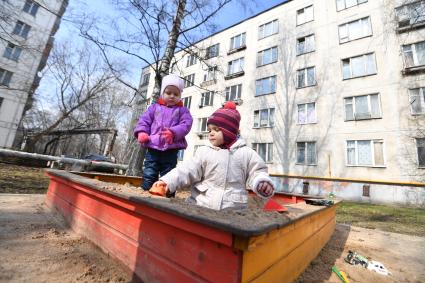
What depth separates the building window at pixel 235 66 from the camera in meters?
21.6

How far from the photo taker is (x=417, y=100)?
12617 mm

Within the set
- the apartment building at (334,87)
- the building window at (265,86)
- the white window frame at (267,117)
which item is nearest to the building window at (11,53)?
the apartment building at (334,87)

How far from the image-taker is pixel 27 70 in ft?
82.3

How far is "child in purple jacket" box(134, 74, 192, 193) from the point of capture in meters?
3.09

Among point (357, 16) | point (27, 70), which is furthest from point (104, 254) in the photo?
point (27, 70)

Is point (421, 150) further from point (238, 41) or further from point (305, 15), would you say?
point (238, 41)

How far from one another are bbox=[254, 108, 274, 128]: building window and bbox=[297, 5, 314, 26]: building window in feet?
23.5

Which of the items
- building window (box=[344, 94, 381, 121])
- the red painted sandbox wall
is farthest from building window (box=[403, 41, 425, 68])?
the red painted sandbox wall

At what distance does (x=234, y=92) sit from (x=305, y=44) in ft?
22.3

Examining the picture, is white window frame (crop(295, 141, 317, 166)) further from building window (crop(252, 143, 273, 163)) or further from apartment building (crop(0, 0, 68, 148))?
apartment building (crop(0, 0, 68, 148))

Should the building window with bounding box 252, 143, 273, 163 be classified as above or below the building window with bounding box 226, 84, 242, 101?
below

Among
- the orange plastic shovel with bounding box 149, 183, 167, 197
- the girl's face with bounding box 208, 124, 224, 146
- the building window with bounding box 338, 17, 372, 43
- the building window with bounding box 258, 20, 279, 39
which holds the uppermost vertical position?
the building window with bounding box 258, 20, 279, 39

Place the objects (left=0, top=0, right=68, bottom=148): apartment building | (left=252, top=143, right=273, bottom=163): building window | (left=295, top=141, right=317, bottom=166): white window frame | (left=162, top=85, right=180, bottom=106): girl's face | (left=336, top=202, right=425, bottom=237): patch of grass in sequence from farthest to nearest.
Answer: (left=0, top=0, right=68, bottom=148): apartment building, (left=252, top=143, right=273, bottom=163): building window, (left=295, top=141, right=317, bottom=166): white window frame, (left=336, top=202, right=425, bottom=237): patch of grass, (left=162, top=85, right=180, bottom=106): girl's face

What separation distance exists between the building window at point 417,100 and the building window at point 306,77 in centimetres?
544
